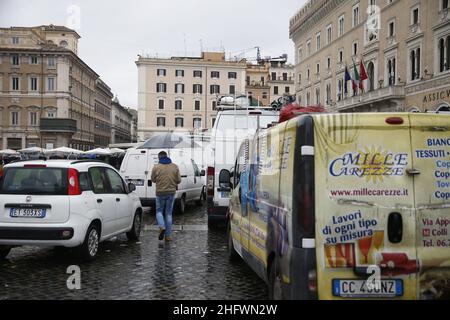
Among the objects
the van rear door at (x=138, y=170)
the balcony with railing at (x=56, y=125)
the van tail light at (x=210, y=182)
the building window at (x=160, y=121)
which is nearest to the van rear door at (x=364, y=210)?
the van tail light at (x=210, y=182)

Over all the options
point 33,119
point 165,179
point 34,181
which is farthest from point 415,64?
point 33,119

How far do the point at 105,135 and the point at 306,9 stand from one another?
62.6 m

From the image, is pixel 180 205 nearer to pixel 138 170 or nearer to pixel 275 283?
pixel 138 170

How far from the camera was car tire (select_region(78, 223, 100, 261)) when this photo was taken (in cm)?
795

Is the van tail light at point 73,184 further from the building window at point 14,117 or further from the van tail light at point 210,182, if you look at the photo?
the building window at point 14,117

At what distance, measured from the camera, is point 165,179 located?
→ 1015cm

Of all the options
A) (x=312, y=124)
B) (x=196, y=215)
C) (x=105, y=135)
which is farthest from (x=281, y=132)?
(x=105, y=135)

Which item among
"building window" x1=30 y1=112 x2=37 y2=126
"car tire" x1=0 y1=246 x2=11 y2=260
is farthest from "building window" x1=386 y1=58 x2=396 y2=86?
"building window" x1=30 y1=112 x2=37 y2=126

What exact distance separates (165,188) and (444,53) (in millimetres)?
28734

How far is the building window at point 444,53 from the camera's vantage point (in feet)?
107

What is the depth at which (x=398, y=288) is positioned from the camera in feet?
14.0

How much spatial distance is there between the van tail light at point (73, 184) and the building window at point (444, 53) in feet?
98.8

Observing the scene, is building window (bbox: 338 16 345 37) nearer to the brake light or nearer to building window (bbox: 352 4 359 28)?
→ building window (bbox: 352 4 359 28)
